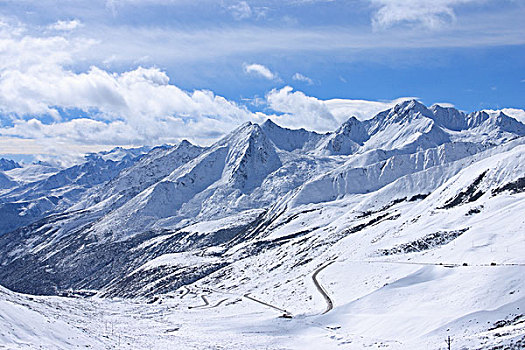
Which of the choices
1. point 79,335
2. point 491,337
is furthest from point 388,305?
point 79,335

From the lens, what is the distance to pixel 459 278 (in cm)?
6006

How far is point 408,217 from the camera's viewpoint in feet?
463

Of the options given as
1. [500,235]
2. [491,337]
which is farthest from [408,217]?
[491,337]

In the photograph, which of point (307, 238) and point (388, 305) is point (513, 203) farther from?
point (307, 238)

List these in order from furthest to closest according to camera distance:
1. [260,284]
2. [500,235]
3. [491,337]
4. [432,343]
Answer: [260,284], [500,235], [432,343], [491,337]

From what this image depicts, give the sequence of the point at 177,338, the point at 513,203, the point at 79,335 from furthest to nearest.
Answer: the point at 513,203 → the point at 177,338 → the point at 79,335

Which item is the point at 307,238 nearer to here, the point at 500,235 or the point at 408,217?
the point at 408,217

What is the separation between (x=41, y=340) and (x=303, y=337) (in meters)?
29.5

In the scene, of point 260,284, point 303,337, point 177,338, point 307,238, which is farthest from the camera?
point 307,238

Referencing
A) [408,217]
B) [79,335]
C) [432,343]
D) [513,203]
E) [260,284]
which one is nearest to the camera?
[432,343]

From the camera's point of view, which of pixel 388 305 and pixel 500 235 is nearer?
pixel 388 305

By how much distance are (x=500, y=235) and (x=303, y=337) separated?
132 ft

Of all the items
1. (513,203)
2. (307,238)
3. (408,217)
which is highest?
(513,203)

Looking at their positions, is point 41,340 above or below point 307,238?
above
